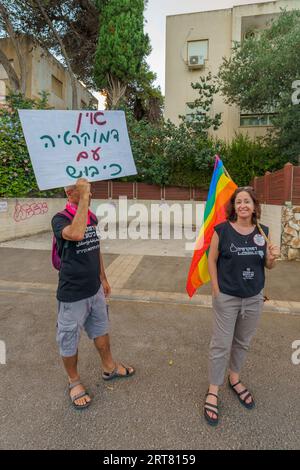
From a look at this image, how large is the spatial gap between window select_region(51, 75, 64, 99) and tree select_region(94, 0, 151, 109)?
17.2ft

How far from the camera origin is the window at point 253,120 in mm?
15141

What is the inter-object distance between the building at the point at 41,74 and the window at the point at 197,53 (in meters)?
6.43

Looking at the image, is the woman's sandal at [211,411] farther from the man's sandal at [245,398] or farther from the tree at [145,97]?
the tree at [145,97]

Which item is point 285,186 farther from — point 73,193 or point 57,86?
point 57,86

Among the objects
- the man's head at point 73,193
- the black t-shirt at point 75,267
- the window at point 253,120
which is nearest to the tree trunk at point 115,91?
the window at point 253,120

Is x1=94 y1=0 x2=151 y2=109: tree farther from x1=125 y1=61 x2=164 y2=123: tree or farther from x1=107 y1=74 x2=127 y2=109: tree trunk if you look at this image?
x1=125 y1=61 x2=164 y2=123: tree

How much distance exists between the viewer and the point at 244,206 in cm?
214

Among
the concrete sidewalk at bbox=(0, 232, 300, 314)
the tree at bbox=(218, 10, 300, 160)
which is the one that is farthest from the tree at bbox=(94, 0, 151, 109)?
the concrete sidewalk at bbox=(0, 232, 300, 314)

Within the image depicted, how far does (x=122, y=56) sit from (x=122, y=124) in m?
13.7

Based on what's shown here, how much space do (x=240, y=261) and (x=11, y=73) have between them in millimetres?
16921

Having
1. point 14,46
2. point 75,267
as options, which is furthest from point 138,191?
point 75,267

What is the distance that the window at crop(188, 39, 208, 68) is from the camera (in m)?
15.5

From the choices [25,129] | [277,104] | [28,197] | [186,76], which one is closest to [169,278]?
[25,129]

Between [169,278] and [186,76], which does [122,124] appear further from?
[186,76]
